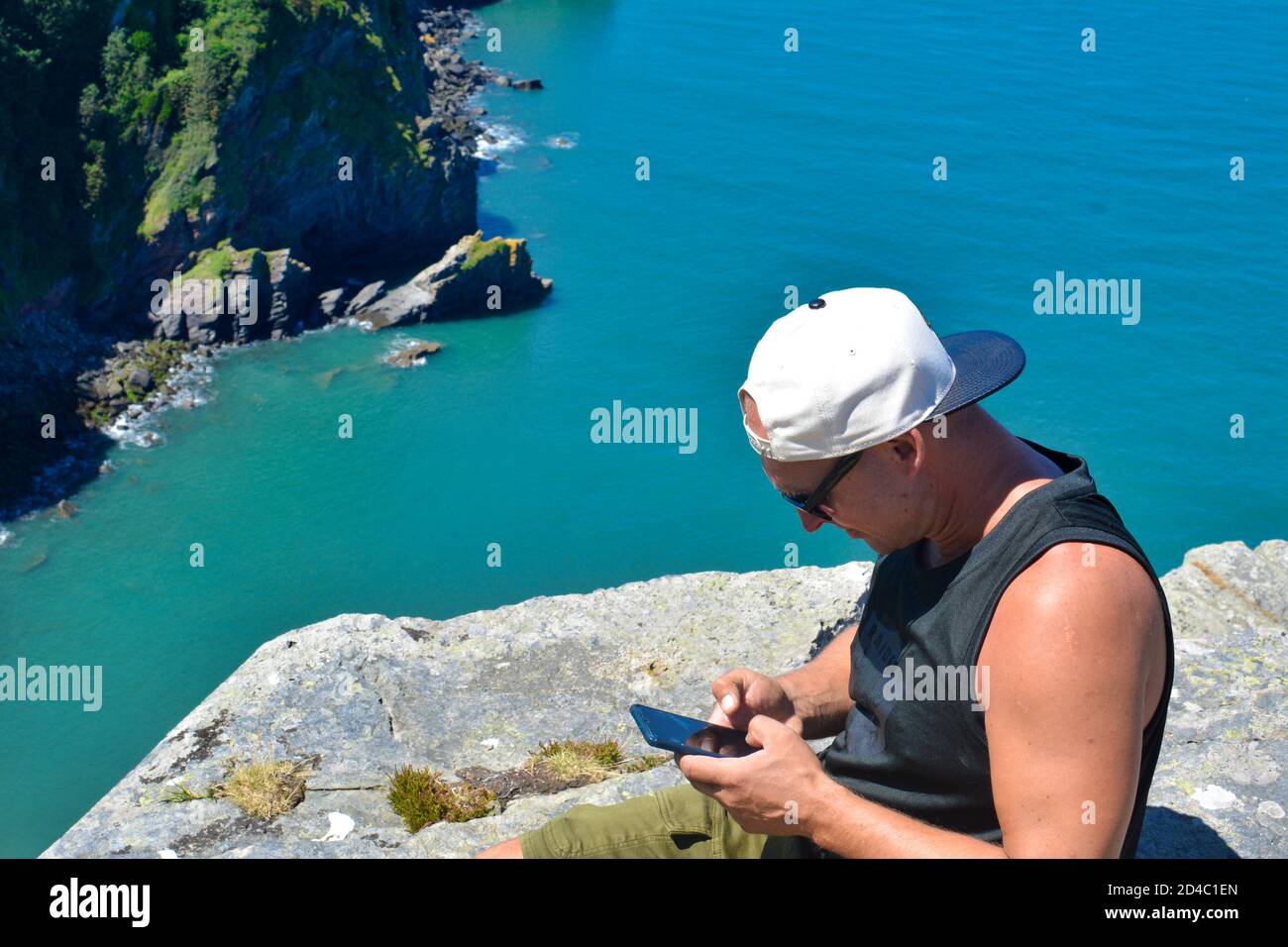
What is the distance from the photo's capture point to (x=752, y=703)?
5.23 metres

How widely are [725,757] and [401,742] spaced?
5.06 meters

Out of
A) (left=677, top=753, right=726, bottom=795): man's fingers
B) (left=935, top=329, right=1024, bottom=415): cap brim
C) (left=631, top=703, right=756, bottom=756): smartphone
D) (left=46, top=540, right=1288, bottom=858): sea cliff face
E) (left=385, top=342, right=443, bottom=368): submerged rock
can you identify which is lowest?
(left=385, top=342, right=443, bottom=368): submerged rock

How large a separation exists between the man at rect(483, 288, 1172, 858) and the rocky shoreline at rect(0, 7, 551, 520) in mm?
41246

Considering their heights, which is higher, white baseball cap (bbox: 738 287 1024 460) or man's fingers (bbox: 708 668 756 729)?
white baseball cap (bbox: 738 287 1024 460)

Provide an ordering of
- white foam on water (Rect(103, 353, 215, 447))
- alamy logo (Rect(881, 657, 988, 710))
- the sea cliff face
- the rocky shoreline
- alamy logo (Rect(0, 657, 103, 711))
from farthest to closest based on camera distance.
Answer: white foam on water (Rect(103, 353, 215, 447)), the rocky shoreline, alamy logo (Rect(0, 657, 103, 711)), the sea cliff face, alamy logo (Rect(881, 657, 988, 710))

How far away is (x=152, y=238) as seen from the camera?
5028cm

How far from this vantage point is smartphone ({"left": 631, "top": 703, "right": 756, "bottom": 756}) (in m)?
4.95

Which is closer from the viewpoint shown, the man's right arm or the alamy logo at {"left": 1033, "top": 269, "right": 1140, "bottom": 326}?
the man's right arm

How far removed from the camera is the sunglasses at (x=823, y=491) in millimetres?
4109

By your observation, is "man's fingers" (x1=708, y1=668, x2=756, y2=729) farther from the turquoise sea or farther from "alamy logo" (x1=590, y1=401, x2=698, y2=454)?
"alamy logo" (x1=590, y1=401, x2=698, y2=454)

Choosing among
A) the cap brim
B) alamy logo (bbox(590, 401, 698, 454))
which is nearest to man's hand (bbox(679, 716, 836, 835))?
the cap brim

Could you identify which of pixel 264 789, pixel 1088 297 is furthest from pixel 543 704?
pixel 1088 297

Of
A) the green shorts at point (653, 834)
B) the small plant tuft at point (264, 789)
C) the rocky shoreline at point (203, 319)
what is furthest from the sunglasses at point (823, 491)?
the rocky shoreline at point (203, 319)
